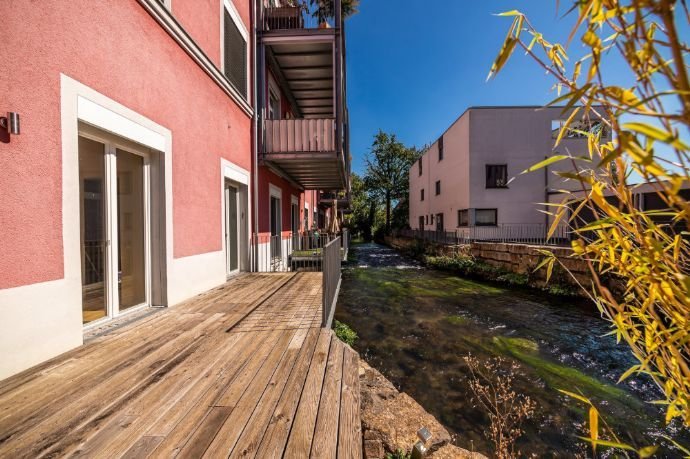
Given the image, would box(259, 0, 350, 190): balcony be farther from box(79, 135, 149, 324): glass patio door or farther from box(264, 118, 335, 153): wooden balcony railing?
box(79, 135, 149, 324): glass patio door

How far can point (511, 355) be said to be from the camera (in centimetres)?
523

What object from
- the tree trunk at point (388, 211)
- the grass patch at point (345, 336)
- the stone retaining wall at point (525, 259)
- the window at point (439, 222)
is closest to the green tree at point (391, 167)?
the tree trunk at point (388, 211)

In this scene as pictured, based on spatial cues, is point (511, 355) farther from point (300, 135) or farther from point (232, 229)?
point (300, 135)

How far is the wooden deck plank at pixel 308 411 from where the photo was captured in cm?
180

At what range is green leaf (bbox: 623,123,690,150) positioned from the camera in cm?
68

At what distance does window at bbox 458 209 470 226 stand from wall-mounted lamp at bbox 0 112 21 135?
1744 centimetres

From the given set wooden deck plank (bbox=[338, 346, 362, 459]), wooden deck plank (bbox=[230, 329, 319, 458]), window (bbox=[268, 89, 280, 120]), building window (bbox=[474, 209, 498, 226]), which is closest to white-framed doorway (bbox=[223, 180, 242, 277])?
window (bbox=[268, 89, 280, 120])

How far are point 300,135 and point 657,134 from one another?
771cm

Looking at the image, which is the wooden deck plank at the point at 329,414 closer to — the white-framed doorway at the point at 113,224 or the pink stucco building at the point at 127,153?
the pink stucco building at the point at 127,153

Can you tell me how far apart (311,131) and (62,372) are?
21.3ft

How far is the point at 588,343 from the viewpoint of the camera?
5.87 meters

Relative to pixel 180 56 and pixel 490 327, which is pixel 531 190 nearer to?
pixel 490 327

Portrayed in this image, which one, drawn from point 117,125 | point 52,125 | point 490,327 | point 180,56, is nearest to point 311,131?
point 180,56

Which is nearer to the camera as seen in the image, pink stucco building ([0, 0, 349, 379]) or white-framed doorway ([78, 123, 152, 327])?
pink stucco building ([0, 0, 349, 379])
